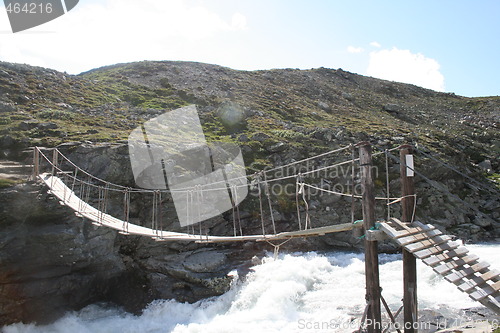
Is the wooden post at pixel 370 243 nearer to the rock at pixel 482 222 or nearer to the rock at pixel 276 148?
the rock at pixel 276 148

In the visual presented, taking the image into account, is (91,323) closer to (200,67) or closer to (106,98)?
(106,98)

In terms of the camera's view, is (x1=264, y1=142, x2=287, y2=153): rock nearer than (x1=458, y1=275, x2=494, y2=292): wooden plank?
No

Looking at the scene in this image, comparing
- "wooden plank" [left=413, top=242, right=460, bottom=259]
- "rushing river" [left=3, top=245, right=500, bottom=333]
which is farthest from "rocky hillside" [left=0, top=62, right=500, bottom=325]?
"wooden plank" [left=413, top=242, right=460, bottom=259]

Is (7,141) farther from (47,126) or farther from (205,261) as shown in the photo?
(205,261)

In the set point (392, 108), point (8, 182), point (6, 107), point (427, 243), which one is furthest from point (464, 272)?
point (392, 108)

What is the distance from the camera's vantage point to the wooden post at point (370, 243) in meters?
6.51

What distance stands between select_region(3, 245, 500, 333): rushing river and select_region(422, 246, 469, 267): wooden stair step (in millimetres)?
4138

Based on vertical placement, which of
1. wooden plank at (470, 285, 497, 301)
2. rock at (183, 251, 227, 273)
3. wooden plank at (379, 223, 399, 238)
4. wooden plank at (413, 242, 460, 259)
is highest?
wooden plank at (379, 223, 399, 238)

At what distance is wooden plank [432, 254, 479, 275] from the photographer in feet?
18.0

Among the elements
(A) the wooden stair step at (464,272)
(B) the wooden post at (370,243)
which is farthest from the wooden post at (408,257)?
(A) the wooden stair step at (464,272)

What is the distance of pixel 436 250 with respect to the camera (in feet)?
19.5

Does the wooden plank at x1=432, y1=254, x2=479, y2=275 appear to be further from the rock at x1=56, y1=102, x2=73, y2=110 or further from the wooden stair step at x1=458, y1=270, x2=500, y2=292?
the rock at x1=56, y1=102, x2=73, y2=110

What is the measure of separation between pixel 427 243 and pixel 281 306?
6.23m

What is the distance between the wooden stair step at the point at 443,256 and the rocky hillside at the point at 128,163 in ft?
2.85
